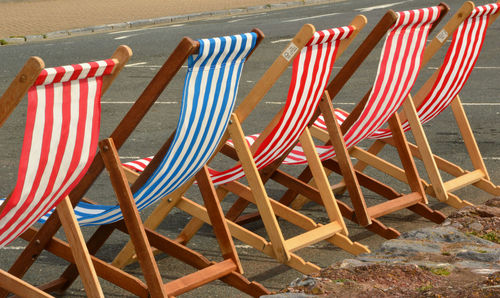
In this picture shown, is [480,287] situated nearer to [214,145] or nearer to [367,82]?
[214,145]

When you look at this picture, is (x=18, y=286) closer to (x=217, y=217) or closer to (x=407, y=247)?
(x=217, y=217)

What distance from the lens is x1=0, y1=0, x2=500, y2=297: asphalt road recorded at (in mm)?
5586

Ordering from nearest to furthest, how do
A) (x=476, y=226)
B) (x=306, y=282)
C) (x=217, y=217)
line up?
(x=306, y=282) < (x=217, y=217) < (x=476, y=226)

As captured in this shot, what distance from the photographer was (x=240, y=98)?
11.7 meters

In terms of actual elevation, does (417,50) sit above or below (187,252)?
above

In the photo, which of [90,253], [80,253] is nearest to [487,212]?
[90,253]

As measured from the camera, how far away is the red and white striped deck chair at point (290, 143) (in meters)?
4.87

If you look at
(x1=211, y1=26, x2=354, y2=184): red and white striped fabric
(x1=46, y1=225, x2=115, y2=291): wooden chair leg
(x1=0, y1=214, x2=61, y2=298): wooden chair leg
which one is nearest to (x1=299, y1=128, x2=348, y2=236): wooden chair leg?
(x1=211, y1=26, x2=354, y2=184): red and white striped fabric

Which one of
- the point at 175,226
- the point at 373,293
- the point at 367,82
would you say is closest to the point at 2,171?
the point at 175,226

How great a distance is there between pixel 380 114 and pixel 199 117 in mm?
1571

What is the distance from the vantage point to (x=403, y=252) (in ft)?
14.5

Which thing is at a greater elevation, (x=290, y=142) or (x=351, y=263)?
(x=290, y=142)

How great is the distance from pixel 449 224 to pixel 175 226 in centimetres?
205

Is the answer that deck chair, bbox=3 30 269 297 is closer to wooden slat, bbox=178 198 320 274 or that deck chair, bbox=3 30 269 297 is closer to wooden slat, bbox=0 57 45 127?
wooden slat, bbox=178 198 320 274
